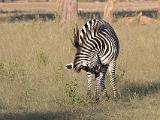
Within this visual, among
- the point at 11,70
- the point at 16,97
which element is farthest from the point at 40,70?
the point at 16,97

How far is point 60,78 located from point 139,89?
1.97 meters

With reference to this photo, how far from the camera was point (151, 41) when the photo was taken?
19.0 meters

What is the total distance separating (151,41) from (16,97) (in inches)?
328

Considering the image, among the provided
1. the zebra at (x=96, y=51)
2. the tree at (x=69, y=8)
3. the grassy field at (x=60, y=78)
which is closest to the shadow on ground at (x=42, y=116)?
the grassy field at (x=60, y=78)

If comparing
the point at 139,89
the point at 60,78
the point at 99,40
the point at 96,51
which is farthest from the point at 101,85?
the point at 60,78

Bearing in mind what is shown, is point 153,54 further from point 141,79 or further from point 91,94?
point 91,94

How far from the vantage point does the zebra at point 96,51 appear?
10.9m

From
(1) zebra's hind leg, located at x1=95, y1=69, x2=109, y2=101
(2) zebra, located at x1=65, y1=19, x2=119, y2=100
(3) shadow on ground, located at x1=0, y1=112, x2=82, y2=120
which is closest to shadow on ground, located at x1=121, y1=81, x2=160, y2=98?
(2) zebra, located at x1=65, y1=19, x2=119, y2=100

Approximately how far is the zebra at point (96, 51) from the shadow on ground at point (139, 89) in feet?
A: 1.31

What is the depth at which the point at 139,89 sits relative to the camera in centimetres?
1274

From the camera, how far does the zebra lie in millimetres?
10938

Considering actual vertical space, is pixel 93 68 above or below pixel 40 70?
above

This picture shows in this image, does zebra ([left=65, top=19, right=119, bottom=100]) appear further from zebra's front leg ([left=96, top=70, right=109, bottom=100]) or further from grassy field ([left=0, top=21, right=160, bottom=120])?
grassy field ([left=0, top=21, right=160, bottom=120])

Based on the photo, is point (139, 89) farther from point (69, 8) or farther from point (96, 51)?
point (69, 8)
